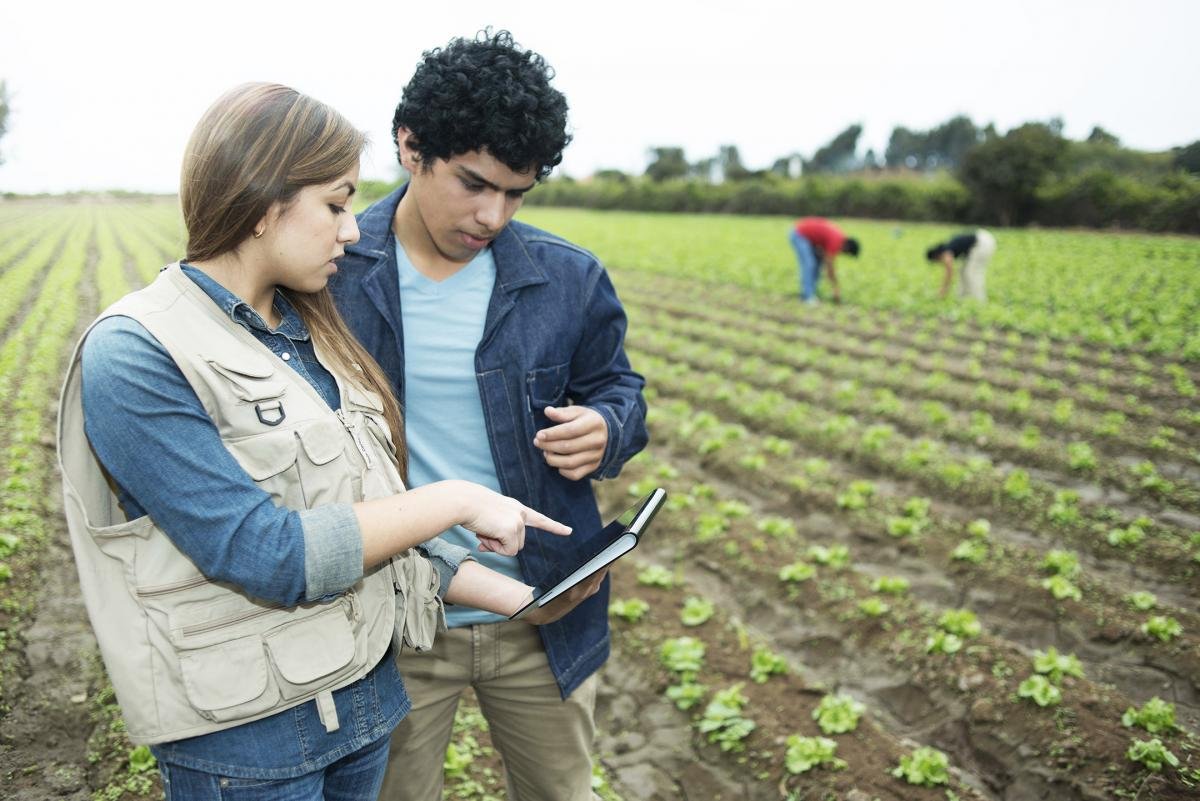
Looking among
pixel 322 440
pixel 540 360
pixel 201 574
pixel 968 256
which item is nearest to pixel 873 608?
pixel 540 360

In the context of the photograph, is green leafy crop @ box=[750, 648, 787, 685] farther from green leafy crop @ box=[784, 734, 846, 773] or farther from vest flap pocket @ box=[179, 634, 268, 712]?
vest flap pocket @ box=[179, 634, 268, 712]

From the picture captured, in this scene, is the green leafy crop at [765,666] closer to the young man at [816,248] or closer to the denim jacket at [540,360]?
the denim jacket at [540,360]

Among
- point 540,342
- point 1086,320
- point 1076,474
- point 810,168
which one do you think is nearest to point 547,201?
point 810,168

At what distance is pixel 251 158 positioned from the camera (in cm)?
131

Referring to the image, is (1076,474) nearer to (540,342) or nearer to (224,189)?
(540,342)

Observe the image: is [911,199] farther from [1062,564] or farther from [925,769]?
[925,769]

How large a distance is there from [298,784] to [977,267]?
1425 centimetres

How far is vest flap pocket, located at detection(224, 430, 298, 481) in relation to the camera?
4.21 ft

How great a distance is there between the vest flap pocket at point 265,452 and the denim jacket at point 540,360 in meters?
0.67

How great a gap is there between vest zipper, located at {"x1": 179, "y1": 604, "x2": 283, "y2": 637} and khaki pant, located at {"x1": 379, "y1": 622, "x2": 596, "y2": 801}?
70cm

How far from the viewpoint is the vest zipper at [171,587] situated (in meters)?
1.25

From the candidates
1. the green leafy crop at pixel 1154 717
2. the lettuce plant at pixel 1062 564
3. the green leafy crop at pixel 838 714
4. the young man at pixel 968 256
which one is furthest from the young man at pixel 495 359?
the young man at pixel 968 256

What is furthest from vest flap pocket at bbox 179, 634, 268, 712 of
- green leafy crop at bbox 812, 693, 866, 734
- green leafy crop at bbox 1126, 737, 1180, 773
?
green leafy crop at bbox 1126, 737, 1180, 773

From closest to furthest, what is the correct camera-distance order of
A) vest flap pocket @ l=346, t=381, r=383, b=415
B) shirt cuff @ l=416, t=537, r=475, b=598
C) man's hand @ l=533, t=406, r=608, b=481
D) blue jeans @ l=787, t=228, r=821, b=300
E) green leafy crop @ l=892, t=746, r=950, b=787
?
1. vest flap pocket @ l=346, t=381, r=383, b=415
2. shirt cuff @ l=416, t=537, r=475, b=598
3. man's hand @ l=533, t=406, r=608, b=481
4. green leafy crop @ l=892, t=746, r=950, b=787
5. blue jeans @ l=787, t=228, r=821, b=300
